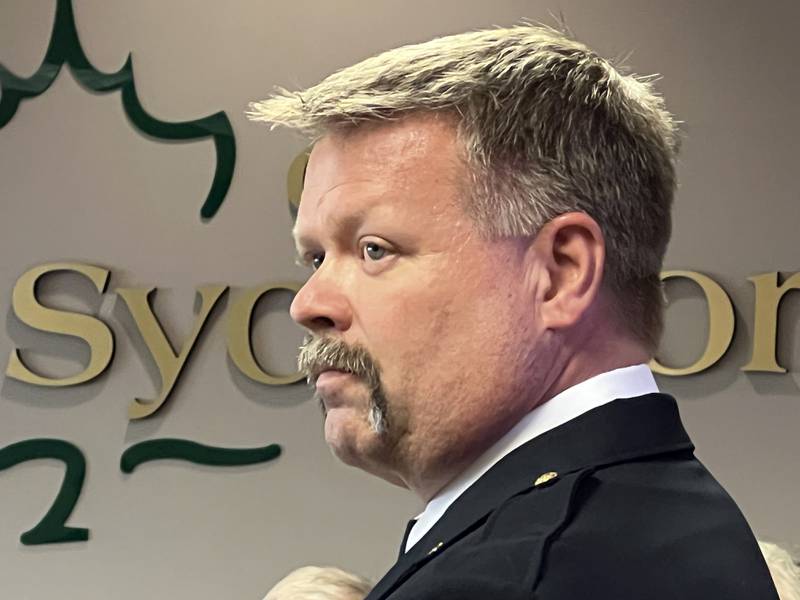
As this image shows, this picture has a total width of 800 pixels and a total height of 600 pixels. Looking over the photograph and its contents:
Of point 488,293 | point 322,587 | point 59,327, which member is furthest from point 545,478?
point 59,327

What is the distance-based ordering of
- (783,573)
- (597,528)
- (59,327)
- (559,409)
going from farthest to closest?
(59,327), (783,573), (559,409), (597,528)

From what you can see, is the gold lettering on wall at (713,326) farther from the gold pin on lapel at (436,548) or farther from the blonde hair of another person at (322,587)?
the gold pin on lapel at (436,548)

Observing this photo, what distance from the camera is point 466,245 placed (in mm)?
650

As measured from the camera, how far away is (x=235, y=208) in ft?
6.95

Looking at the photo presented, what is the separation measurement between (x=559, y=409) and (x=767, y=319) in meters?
1.53

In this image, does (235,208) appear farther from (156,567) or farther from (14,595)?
(14,595)

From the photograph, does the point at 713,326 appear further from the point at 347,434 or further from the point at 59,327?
the point at 347,434

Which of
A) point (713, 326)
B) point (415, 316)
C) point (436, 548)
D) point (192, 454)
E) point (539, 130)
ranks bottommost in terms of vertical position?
point (192, 454)

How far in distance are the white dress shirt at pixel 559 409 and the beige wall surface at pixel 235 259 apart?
1.45 meters

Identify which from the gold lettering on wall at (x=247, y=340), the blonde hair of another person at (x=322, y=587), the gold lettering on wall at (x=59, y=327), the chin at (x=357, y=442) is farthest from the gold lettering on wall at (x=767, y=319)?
the chin at (x=357, y=442)

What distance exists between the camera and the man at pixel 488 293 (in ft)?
2.03

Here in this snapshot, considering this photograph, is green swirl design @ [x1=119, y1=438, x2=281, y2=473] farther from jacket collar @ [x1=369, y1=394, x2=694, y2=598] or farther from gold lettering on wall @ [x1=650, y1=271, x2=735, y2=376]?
jacket collar @ [x1=369, y1=394, x2=694, y2=598]

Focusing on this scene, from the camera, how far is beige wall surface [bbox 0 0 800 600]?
6.72 feet

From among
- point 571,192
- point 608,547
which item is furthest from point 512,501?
point 571,192
